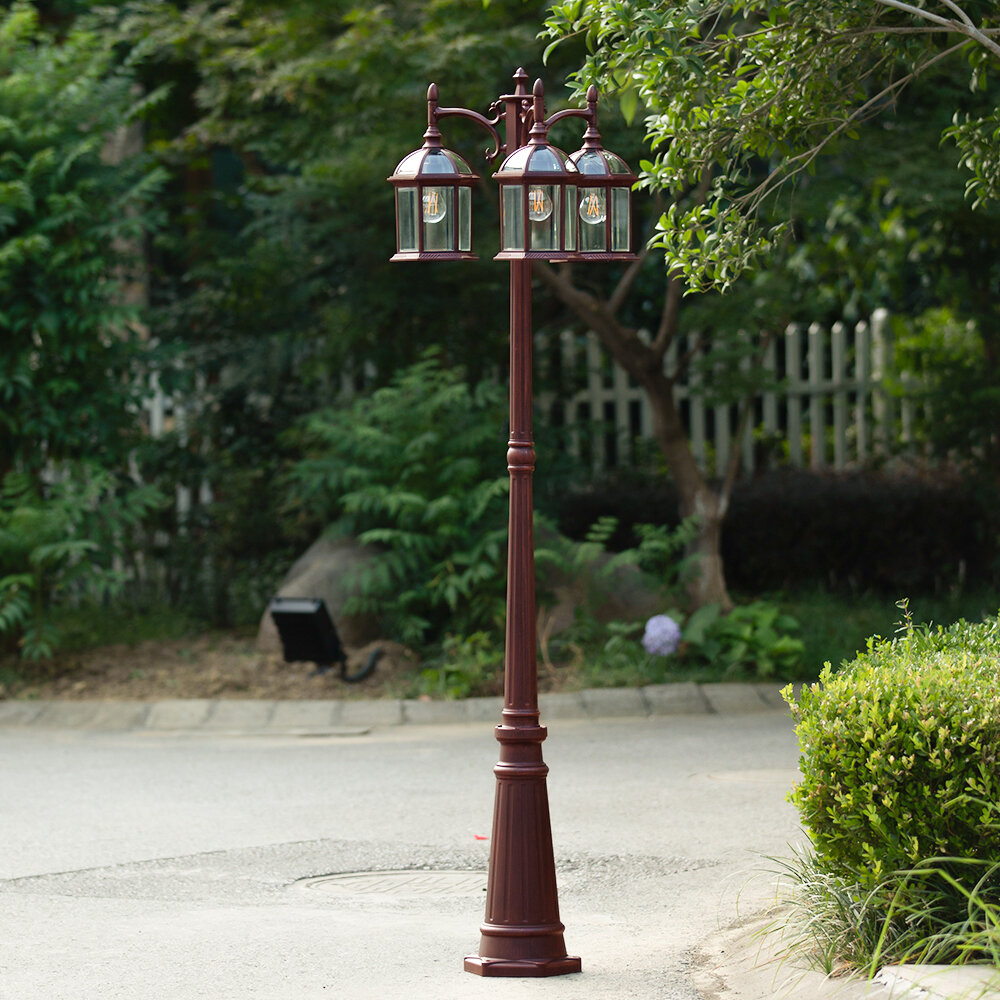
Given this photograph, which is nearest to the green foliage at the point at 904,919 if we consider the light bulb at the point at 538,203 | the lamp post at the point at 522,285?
the lamp post at the point at 522,285

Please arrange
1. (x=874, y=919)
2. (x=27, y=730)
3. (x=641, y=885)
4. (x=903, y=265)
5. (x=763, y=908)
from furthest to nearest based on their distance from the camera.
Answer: (x=903, y=265)
(x=27, y=730)
(x=641, y=885)
(x=763, y=908)
(x=874, y=919)

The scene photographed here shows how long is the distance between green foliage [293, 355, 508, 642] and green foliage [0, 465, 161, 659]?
1.50 m

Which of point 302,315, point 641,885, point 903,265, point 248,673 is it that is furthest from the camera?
point 903,265

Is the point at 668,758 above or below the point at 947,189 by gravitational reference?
below

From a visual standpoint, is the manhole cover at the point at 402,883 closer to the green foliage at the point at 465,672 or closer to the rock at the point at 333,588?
the green foliage at the point at 465,672

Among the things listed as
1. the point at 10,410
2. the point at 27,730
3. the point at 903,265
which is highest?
the point at 903,265

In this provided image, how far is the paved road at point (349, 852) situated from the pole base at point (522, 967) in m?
0.06

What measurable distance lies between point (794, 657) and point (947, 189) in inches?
137

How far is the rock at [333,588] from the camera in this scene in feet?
37.8

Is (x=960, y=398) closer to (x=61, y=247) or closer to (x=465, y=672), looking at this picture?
(x=465, y=672)

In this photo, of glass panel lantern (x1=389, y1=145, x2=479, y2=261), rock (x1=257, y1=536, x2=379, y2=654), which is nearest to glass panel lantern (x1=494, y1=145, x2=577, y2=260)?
glass panel lantern (x1=389, y1=145, x2=479, y2=261)

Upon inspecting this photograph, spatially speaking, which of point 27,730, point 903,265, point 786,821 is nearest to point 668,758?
point 786,821

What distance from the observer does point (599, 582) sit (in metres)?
11.4

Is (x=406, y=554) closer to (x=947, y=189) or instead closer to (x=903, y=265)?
(x=947, y=189)
